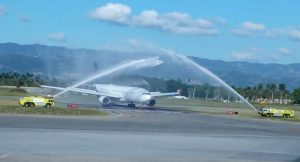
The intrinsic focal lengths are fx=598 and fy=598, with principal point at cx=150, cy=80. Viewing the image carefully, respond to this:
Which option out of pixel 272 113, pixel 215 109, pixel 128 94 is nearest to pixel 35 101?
pixel 128 94

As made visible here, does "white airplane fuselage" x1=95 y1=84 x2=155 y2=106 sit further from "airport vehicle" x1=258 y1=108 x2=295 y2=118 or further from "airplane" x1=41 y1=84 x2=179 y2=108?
"airport vehicle" x1=258 y1=108 x2=295 y2=118

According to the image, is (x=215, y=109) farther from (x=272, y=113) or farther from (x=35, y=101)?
(x=35, y=101)

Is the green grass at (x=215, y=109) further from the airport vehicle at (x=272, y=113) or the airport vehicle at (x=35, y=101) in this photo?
the airport vehicle at (x=35, y=101)

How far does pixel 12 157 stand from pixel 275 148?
14249mm

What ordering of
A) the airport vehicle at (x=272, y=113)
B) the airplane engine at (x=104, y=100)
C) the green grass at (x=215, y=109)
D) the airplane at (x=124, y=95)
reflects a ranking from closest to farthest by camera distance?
1. the airport vehicle at (x=272, y=113)
2. the green grass at (x=215, y=109)
3. the airplane engine at (x=104, y=100)
4. the airplane at (x=124, y=95)

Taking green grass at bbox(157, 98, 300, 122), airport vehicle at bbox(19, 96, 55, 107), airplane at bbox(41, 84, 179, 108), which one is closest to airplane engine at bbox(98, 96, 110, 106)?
airplane at bbox(41, 84, 179, 108)

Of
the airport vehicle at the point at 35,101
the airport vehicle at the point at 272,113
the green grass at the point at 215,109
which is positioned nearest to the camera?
the airport vehicle at the point at 35,101

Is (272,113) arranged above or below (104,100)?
below

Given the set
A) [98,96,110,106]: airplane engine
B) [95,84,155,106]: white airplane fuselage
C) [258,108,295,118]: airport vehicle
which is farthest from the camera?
[95,84,155,106]: white airplane fuselage

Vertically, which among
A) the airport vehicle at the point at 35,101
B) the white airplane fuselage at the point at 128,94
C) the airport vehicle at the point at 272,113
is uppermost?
the white airplane fuselage at the point at 128,94

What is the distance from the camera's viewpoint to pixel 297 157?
25.0m

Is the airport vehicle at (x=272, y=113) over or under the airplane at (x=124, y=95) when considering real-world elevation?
under

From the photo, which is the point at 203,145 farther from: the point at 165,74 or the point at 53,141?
the point at 165,74

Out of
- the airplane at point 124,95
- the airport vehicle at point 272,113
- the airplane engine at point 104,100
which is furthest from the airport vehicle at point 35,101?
the airport vehicle at point 272,113
